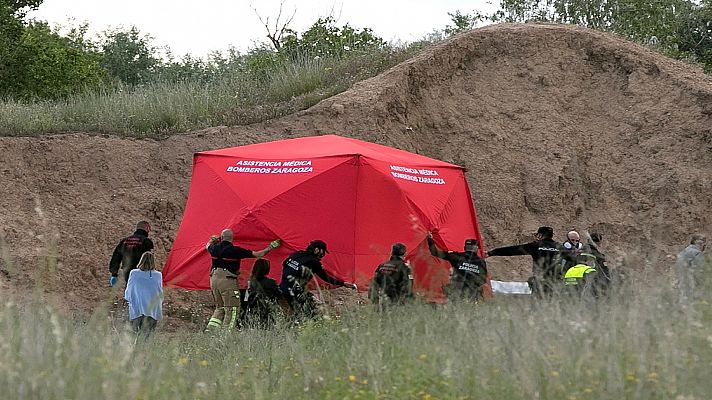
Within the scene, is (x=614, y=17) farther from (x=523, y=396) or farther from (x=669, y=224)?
(x=523, y=396)

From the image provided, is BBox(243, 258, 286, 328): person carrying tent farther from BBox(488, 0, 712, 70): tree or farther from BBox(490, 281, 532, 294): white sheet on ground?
BBox(488, 0, 712, 70): tree

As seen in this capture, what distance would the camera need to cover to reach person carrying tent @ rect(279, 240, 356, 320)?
13.1 m

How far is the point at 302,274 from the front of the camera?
42.7ft

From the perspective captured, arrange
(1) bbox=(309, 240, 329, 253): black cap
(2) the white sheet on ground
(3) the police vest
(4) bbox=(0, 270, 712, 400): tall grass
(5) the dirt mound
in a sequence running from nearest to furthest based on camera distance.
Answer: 1. (4) bbox=(0, 270, 712, 400): tall grass
2. (3) the police vest
3. (1) bbox=(309, 240, 329, 253): black cap
4. (2) the white sheet on ground
5. (5) the dirt mound

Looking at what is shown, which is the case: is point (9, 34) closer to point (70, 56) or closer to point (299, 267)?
point (70, 56)

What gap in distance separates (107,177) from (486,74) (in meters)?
9.03

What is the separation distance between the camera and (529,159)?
2234cm

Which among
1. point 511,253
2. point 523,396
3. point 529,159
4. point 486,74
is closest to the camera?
point 523,396

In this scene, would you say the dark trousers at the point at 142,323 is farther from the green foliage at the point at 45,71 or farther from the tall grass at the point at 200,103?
the green foliage at the point at 45,71

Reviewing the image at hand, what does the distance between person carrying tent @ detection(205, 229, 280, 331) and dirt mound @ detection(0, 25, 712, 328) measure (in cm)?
325

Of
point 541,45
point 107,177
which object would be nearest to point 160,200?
point 107,177

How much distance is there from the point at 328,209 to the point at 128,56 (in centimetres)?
3814

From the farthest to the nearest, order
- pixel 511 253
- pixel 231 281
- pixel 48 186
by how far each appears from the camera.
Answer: pixel 48 186 → pixel 511 253 → pixel 231 281

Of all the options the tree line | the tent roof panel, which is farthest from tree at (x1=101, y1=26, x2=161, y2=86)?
the tent roof panel
